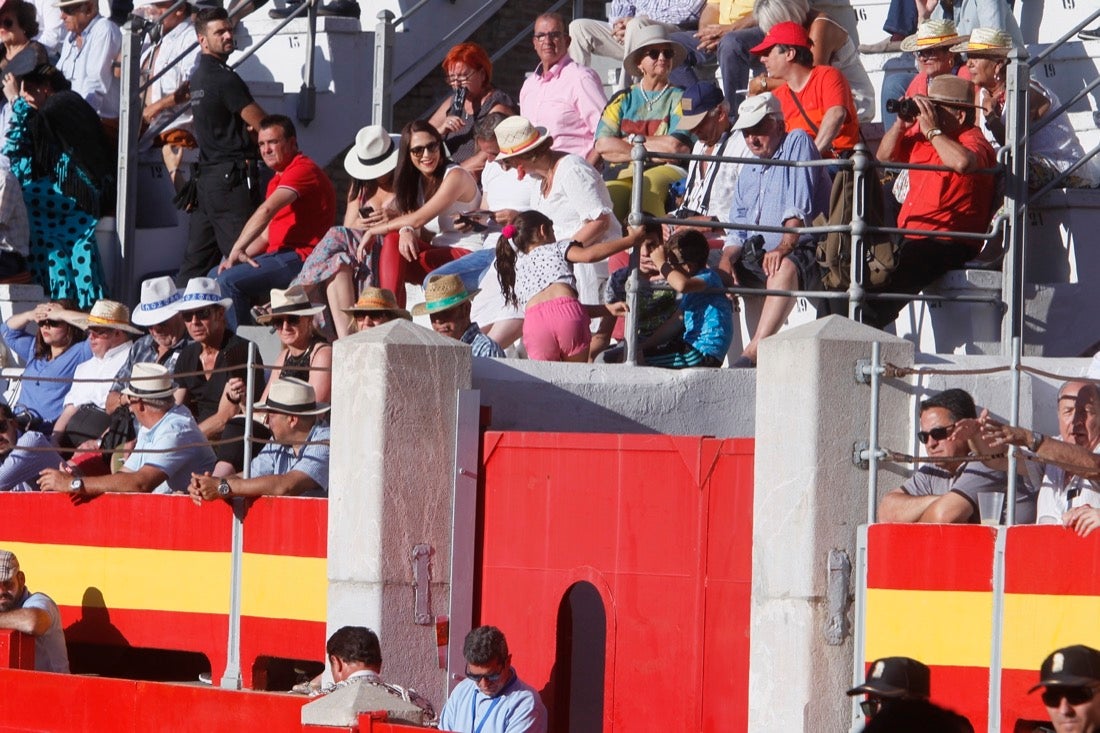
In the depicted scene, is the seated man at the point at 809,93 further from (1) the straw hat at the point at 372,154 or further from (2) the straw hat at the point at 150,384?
(2) the straw hat at the point at 150,384

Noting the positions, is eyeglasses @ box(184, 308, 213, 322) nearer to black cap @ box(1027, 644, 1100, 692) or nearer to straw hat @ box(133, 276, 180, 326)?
straw hat @ box(133, 276, 180, 326)

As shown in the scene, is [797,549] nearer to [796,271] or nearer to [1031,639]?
[1031,639]

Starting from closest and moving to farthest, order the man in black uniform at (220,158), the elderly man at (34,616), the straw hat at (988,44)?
the elderly man at (34,616)
the straw hat at (988,44)
the man in black uniform at (220,158)

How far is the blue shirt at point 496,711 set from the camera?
29.7 ft

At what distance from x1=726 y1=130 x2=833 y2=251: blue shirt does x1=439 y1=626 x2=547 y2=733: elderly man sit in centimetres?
315

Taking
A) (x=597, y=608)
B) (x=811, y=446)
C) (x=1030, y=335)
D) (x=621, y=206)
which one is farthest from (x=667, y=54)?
(x=811, y=446)

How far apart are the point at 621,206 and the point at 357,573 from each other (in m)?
4.40

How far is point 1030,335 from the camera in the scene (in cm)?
1195

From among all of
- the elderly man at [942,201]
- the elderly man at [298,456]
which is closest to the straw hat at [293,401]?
the elderly man at [298,456]

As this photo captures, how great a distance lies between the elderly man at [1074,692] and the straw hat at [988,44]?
256 inches

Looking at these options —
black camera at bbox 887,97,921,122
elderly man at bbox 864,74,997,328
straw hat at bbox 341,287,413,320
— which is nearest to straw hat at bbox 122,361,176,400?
straw hat at bbox 341,287,413,320

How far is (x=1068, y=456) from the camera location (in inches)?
323

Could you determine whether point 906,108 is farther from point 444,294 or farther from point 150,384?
point 150,384

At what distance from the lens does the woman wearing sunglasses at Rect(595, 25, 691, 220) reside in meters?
13.7
